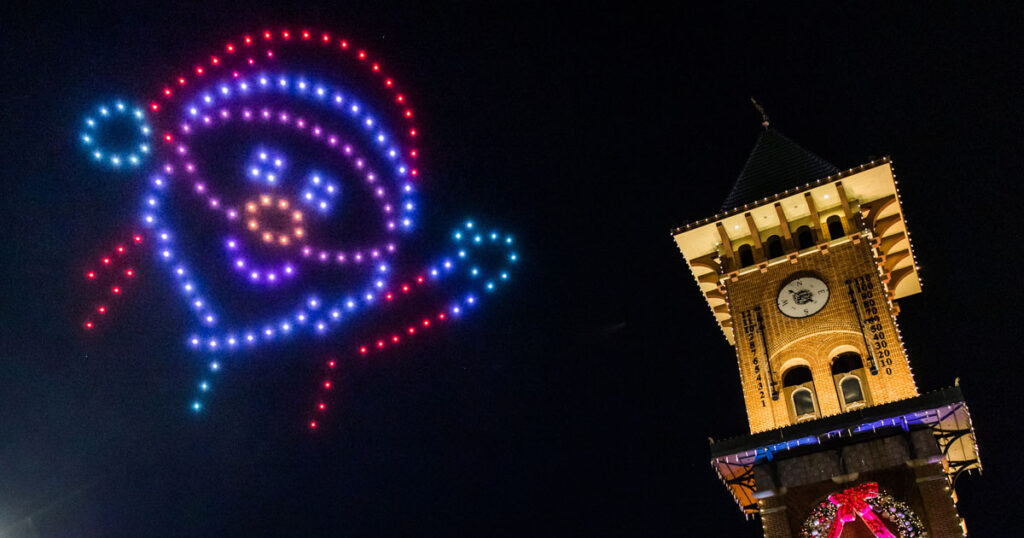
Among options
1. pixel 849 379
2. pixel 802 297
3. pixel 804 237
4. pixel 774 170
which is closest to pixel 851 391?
pixel 849 379

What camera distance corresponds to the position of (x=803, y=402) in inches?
966

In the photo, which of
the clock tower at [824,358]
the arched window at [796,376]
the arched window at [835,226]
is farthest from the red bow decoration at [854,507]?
the arched window at [835,226]

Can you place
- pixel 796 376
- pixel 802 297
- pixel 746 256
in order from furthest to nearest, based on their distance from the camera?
pixel 746 256
pixel 802 297
pixel 796 376

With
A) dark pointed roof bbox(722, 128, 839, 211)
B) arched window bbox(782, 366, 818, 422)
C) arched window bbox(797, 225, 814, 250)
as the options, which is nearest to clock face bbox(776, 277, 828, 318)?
arched window bbox(797, 225, 814, 250)

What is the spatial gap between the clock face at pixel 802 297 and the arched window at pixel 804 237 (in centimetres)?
145

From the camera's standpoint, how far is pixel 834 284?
84.2ft

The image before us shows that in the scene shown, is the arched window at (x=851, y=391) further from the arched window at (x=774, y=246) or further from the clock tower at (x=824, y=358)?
the arched window at (x=774, y=246)

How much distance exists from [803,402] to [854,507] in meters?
4.07

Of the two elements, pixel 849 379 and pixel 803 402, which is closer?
pixel 849 379

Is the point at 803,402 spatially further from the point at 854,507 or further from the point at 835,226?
the point at 835,226

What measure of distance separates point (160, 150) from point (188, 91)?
1324 mm

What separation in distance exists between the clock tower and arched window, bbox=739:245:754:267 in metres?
0.05

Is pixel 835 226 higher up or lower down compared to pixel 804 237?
higher up

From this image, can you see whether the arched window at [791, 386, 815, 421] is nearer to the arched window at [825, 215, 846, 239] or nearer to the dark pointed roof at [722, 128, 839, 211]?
the arched window at [825, 215, 846, 239]
